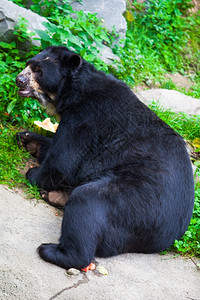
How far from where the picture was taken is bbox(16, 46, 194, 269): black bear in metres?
3.51

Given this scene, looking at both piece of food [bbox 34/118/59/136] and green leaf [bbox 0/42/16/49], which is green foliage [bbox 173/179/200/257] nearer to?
piece of food [bbox 34/118/59/136]

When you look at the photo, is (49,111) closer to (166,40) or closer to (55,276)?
(55,276)

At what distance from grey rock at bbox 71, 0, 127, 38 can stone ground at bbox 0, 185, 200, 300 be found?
4544 millimetres

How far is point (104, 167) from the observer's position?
4117 mm

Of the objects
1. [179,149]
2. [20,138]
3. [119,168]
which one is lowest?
[20,138]

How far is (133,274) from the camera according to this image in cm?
361

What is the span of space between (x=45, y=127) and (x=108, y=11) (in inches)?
133

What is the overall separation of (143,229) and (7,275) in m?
1.18

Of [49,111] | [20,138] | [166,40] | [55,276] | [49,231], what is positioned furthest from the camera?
[166,40]

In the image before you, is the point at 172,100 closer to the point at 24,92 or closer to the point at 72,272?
the point at 24,92

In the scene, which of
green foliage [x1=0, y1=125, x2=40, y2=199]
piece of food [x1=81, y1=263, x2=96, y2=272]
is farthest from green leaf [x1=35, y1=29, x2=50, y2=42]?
piece of food [x1=81, y1=263, x2=96, y2=272]

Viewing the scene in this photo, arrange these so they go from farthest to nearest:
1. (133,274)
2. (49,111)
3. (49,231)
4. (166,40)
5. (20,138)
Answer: (166,40) → (20,138) → (49,111) → (49,231) → (133,274)

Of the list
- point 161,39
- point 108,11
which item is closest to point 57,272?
point 108,11

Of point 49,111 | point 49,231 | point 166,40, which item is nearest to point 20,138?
point 49,111
